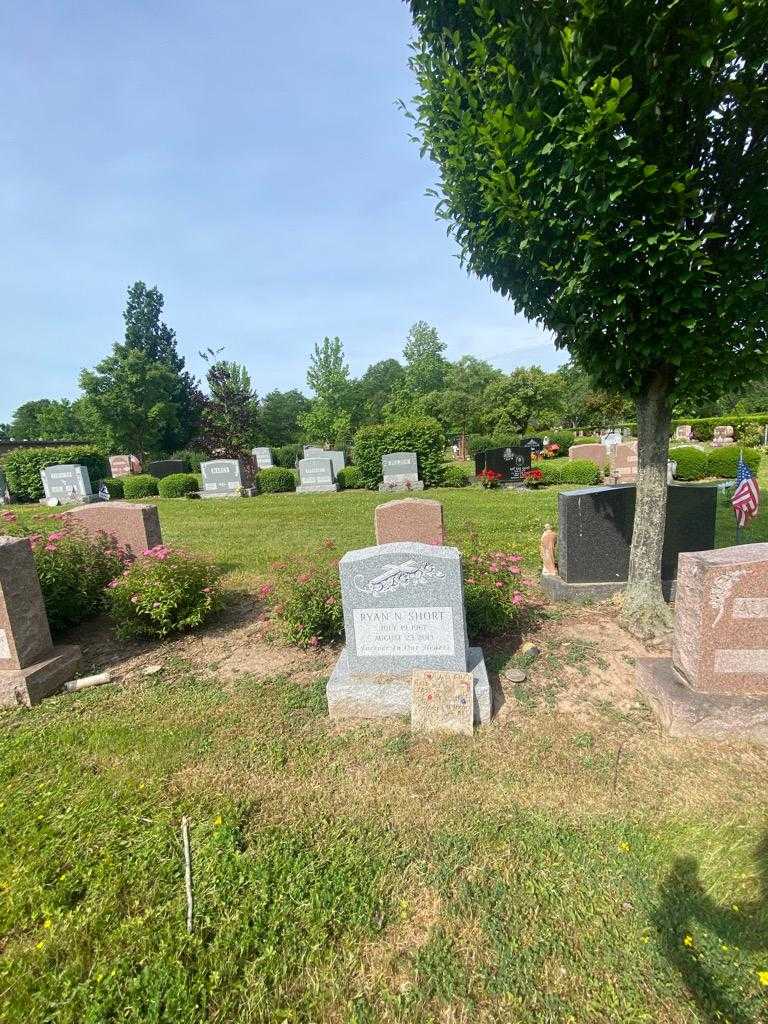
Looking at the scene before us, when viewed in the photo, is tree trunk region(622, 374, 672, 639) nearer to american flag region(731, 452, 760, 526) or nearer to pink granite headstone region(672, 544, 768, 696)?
pink granite headstone region(672, 544, 768, 696)

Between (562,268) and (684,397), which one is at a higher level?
(562,268)

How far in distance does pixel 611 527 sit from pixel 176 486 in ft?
62.9

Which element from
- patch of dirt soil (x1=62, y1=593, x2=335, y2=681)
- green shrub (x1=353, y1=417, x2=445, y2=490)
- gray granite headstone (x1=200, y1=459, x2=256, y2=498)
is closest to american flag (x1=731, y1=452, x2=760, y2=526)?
patch of dirt soil (x1=62, y1=593, x2=335, y2=681)

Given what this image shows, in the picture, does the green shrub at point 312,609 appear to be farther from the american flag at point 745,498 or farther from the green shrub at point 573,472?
the green shrub at point 573,472

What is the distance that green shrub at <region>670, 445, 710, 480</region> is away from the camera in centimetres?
1530

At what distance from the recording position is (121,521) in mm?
7039

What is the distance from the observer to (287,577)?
5.22 m

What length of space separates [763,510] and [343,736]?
36.2 ft

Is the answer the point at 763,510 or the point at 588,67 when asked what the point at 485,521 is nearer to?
the point at 763,510

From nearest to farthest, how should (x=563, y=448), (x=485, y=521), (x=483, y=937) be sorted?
(x=483, y=937) → (x=485, y=521) → (x=563, y=448)

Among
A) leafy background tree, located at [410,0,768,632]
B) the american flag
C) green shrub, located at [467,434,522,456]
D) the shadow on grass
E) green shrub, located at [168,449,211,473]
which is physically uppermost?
leafy background tree, located at [410,0,768,632]

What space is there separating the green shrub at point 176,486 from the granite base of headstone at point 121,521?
A: 14296 millimetres

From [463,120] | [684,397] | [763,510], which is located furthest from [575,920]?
[763,510]

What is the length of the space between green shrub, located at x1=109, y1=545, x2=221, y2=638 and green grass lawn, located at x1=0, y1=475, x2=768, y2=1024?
152 cm
